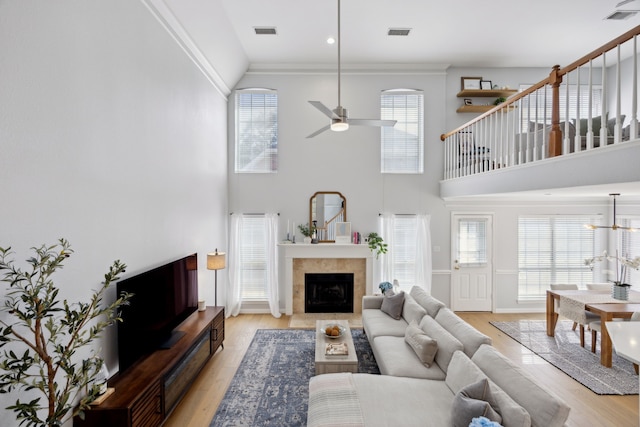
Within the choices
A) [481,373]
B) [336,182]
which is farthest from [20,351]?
[336,182]

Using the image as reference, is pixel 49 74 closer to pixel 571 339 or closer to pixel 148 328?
pixel 148 328

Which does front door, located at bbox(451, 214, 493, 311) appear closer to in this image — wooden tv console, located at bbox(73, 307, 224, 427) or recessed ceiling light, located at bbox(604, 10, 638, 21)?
recessed ceiling light, located at bbox(604, 10, 638, 21)

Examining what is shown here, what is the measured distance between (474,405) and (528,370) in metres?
2.66

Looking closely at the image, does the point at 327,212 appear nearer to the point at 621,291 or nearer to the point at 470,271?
the point at 470,271

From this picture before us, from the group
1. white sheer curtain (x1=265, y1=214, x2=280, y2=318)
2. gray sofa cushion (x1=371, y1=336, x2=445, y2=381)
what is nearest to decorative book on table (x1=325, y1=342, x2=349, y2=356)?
gray sofa cushion (x1=371, y1=336, x2=445, y2=381)

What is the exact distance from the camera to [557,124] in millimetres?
3207

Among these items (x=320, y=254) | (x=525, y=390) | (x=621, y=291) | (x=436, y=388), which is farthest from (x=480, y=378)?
(x=320, y=254)

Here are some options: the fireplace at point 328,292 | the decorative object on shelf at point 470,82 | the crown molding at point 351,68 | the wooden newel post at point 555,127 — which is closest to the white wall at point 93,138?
the crown molding at point 351,68

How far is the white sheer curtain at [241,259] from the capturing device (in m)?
6.21

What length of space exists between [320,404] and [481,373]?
1.30 m

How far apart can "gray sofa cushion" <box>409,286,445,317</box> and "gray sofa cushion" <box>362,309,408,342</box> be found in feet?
1.21

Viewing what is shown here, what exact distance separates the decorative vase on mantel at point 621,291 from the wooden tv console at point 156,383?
18.8 ft

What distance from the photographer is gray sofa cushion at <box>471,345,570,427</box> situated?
2.04m

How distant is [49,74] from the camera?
6.84ft
